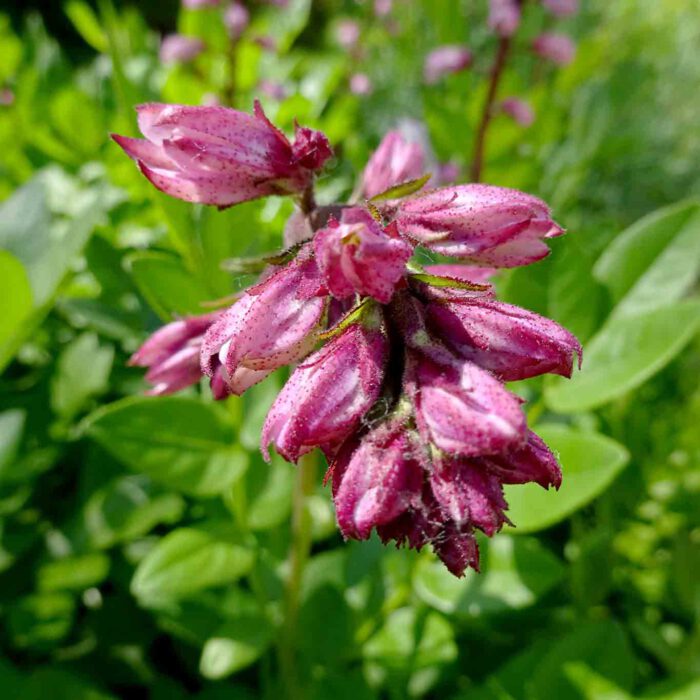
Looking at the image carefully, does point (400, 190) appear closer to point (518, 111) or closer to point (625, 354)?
point (625, 354)

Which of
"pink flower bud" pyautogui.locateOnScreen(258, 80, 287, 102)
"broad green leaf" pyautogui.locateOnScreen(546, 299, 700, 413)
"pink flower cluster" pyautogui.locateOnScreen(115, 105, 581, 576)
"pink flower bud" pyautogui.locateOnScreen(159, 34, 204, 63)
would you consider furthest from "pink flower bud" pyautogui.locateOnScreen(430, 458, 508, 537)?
"pink flower bud" pyautogui.locateOnScreen(159, 34, 204, 63)

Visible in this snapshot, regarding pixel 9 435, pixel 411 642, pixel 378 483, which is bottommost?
pixel 411 642

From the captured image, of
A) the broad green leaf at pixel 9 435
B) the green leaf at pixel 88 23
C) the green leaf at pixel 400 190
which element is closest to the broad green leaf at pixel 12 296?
the broad green leaf at pixel 9 435

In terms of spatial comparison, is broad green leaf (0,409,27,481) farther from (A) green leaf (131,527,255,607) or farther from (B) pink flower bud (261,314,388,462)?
(B) pink flower bud (261,314,388,462)

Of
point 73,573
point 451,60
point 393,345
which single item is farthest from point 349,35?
point 393,345

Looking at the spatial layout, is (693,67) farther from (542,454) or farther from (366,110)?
(542,454)

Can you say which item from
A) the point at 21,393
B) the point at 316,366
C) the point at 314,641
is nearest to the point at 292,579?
the point at 314,641
